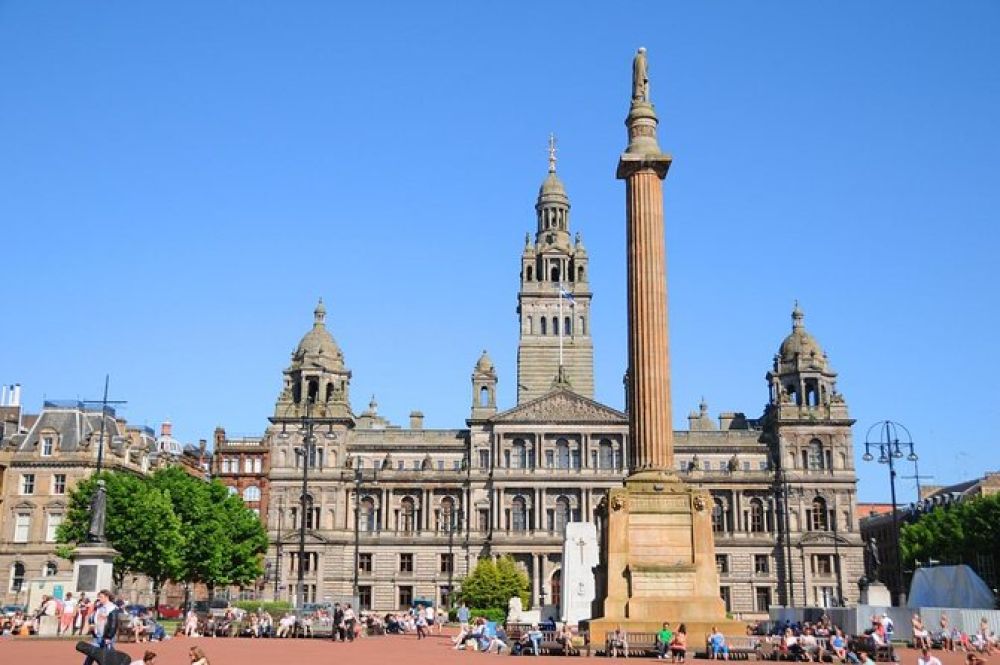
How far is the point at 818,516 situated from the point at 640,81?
6953 centimetres

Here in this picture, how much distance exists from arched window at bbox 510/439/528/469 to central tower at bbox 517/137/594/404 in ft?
22.0

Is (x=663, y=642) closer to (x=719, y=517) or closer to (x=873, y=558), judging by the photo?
(x=873, y=558)

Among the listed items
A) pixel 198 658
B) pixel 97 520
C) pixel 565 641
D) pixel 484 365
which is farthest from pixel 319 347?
pixel 198 658

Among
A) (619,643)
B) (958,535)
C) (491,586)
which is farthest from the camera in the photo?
(958,535)

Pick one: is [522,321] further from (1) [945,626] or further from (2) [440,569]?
(1) [945,626]

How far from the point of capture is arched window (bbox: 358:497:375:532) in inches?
3878

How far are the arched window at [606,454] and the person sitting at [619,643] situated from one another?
220 feet

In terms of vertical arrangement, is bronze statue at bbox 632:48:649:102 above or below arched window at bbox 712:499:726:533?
above

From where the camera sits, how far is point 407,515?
98688 mm

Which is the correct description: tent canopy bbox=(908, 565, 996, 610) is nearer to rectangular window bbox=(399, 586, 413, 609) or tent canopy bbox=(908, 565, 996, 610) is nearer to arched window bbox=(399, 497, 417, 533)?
rectangular window bbox=(399, 586, 413, 609)

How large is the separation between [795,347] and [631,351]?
7047 cm

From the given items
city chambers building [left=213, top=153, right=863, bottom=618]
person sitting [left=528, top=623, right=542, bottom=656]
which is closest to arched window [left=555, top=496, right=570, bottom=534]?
city chambers building [left=213, top=153, right=863, bottom=618]

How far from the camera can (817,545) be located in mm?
94500

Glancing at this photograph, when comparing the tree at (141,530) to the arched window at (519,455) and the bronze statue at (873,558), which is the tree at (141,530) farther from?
the bronze statue at (873,558)
